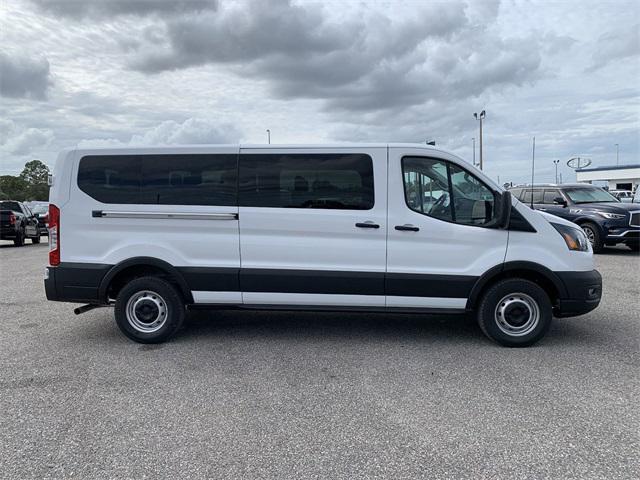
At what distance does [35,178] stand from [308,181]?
9946 cm

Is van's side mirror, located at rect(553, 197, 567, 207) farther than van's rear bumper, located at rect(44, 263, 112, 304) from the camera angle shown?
Yes

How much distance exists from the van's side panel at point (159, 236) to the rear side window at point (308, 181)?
0.91ft

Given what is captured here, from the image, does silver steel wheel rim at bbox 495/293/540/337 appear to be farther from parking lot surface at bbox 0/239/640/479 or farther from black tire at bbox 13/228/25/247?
black tire at bbox 13/228/25/247

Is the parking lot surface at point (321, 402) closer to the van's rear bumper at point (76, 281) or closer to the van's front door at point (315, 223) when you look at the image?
the van's rear bumper at point (76, 281)

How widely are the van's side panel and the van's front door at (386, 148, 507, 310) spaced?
1.71 metres

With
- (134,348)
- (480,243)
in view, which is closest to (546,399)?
(480,243)

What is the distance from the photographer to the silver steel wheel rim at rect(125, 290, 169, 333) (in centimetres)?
520

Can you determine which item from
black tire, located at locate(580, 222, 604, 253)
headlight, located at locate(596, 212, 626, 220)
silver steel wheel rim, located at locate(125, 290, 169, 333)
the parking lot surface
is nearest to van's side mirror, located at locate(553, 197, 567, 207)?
black tire, located at locate(580, 222, 604, 253)

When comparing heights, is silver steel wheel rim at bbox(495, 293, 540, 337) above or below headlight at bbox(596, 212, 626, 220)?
below

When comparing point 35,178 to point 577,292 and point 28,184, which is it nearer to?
point 28,184

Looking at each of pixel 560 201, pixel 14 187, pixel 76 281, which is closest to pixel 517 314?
pixel 76 281

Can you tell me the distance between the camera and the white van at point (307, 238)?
4.95 meters

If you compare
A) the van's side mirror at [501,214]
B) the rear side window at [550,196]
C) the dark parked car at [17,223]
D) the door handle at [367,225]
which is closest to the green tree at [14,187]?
the dark parked car at [17,223]

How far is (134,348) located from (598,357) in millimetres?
4761
